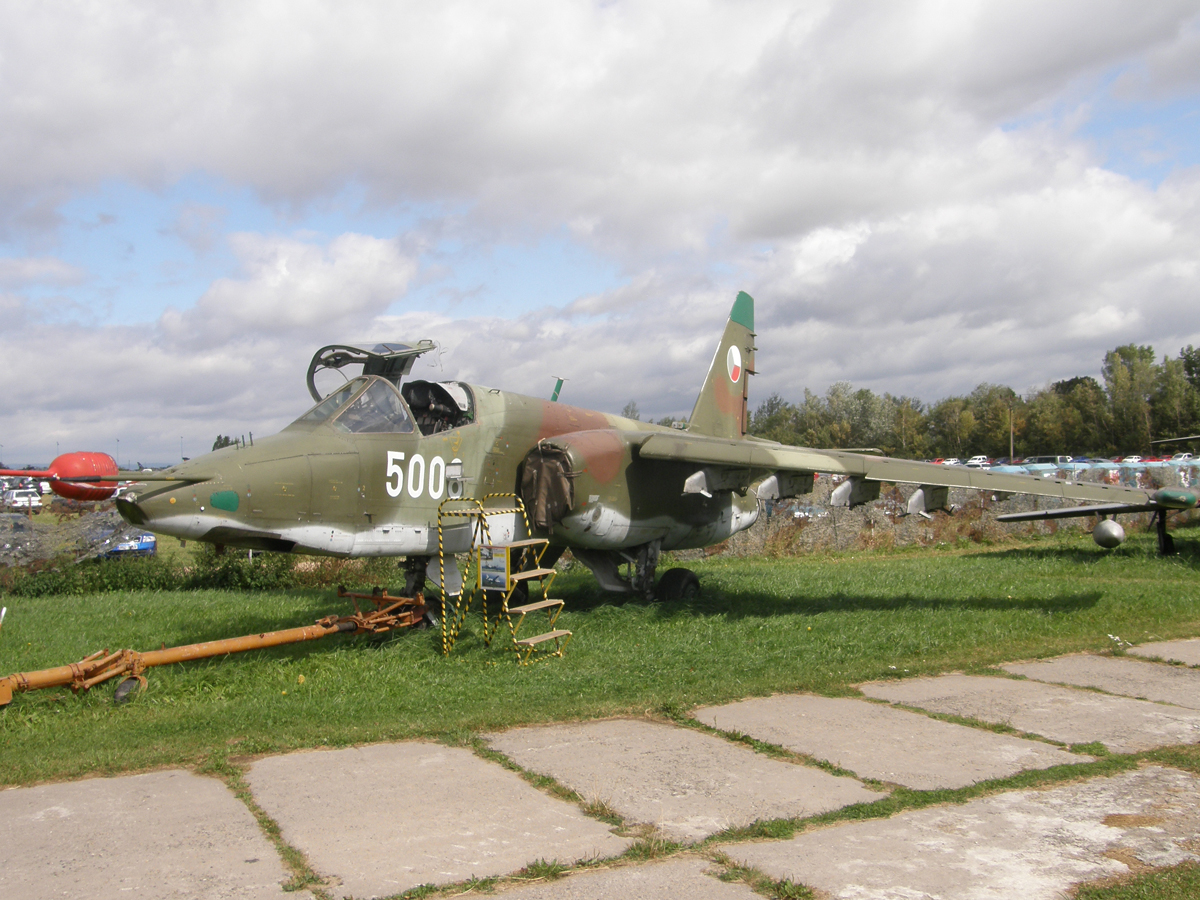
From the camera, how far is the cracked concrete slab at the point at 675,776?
445 cm

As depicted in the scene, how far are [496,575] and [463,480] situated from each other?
1.33 meters

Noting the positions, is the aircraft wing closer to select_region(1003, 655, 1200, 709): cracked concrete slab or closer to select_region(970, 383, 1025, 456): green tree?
select_region(1003, 655, 1200, 709): cracked concrete slab

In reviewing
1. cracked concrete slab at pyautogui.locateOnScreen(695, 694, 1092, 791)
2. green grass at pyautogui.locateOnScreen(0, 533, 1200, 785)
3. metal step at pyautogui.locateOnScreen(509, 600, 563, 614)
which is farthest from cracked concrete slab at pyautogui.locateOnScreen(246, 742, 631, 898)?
metal step at pyautogui.locateOnScreen(509, 600, 563, 614)

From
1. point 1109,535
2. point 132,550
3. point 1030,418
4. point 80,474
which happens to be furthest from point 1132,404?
point 80,474

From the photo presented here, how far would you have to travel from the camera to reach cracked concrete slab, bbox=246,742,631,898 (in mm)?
3797

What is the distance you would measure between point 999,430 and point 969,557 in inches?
2612

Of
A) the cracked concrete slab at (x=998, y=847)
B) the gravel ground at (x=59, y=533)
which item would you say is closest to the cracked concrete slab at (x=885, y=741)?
the cracked concrete slab at (x=998, y=847)

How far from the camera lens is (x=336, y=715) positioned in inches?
257

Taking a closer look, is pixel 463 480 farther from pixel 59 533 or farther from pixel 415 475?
pixel 59 533

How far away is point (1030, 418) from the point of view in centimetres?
7419

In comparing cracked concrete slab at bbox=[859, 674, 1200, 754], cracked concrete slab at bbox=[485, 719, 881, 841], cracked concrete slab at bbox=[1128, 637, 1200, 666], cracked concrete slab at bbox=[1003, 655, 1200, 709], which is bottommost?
cracked concrete slab at bbox=[1128, 637, 1200, 666]

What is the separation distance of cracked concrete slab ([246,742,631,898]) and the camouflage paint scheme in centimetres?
301

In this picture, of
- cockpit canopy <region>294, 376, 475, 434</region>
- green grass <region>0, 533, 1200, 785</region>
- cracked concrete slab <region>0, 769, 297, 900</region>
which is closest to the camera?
cracked concrete slab <region>0, 769, 297, 900</region>

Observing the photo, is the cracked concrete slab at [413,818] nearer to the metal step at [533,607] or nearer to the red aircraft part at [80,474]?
the metal step at [533,607]
